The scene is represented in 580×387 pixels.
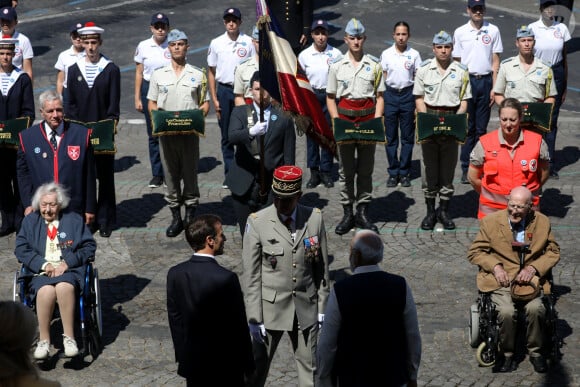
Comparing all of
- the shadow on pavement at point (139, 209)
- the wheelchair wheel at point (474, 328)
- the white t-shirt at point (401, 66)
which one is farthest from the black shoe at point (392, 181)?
the wheelchair wheel at point (474, 328)

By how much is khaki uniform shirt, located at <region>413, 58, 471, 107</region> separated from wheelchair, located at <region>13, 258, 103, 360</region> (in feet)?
16.4

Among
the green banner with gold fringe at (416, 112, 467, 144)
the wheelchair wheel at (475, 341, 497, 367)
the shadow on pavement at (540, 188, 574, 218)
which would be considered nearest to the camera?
the wheelchair wheel at (475, 341, 497, 367)

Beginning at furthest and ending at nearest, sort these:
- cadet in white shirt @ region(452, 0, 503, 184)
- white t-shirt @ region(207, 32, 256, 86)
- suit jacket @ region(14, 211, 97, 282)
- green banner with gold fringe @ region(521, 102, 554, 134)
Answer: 1. white t-shirt @ region(207, 32, 256, 86)
2. cadet in white shirt @ region(452, 0, 503, 184)
3. green banner with gold fringe @ region(521, 102, 554, 134)
4. suit jacket @ region(14, 211, 97, 282)

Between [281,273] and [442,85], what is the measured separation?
5.27 m

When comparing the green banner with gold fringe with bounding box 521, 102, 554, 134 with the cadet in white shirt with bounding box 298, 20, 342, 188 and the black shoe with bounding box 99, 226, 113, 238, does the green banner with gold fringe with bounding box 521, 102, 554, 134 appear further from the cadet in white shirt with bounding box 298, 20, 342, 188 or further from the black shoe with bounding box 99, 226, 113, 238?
the black shoe with bounding box 99, 226, 113, 238

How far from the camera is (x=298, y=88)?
31.1ft

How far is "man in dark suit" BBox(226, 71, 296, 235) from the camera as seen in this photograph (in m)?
10.6

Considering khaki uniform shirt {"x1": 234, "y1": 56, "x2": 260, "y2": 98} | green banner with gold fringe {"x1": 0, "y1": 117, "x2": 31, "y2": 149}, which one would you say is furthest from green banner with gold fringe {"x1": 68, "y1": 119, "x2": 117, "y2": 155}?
khaki uniform shirt {"x1": 234, "y1": 56, "x2": 260, "y2": 98}

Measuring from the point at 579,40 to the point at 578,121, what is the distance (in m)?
5.79

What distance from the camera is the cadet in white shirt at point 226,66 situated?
14.5m

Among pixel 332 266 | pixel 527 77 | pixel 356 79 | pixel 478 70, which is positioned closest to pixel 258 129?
pixel 332 266

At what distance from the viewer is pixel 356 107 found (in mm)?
12836

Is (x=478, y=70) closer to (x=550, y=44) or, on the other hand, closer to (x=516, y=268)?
(x=550, y=44)

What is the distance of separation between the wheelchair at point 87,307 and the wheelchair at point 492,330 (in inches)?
130
